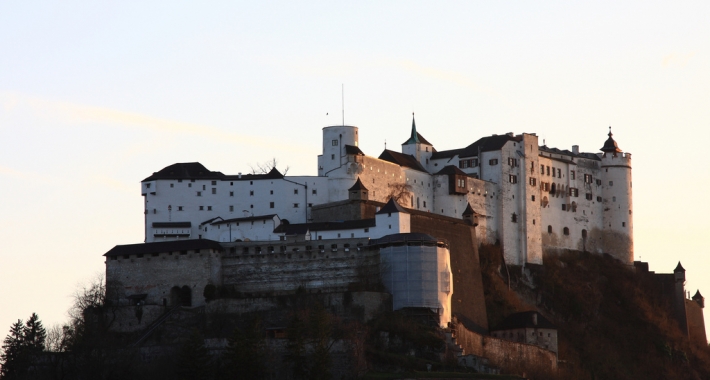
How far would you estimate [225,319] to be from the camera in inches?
3369

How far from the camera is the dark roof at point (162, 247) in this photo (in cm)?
9069

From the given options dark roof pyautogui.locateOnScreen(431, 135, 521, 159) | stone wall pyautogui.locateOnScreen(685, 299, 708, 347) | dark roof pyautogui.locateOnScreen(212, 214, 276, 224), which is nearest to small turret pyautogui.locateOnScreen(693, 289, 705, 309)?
stone wall pyautogui.locateOnScreen(685, 299, 708, 347)

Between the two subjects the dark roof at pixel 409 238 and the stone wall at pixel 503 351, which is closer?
the dark roof at pixel 409 238

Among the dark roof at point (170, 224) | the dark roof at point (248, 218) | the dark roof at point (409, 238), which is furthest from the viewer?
the dark roof at point (170, 224)

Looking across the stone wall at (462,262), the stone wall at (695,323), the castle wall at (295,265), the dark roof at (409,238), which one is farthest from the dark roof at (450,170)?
the stone wall at (695,323)

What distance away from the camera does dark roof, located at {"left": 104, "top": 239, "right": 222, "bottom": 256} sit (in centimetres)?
9069

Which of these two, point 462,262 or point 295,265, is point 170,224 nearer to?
point 295,265

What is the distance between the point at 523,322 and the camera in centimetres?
9725

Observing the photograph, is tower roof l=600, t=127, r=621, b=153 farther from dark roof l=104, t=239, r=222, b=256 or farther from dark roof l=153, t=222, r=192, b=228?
dark roof l=104, t=239, r=222, b=256

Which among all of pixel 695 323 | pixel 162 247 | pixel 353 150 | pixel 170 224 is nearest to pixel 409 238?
pixel 353 150

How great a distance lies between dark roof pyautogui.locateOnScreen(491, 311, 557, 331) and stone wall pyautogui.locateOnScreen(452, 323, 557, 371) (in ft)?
8.00

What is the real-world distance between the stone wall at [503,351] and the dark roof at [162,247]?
15596 millimetres

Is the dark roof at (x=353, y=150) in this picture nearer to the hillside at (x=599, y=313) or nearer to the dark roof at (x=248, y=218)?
the dark roof at (x=248, y=218)

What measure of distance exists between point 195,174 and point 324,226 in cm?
1210
